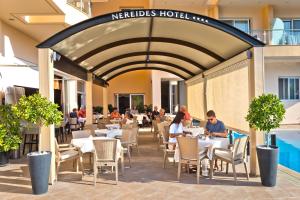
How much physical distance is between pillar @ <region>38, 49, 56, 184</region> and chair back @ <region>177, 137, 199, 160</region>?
9.05 feet

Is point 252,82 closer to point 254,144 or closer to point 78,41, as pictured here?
point 254,144

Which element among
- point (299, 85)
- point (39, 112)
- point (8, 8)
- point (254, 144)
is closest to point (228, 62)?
point (254, 144)

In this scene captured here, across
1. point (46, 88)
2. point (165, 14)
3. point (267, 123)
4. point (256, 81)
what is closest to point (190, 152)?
point (267, 123)

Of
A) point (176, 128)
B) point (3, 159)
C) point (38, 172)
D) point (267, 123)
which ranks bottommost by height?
point (3, 159)

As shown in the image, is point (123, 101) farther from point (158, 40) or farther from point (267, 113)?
point (267, 113)

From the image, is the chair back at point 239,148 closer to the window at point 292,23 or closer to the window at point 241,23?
the window at point 241,23

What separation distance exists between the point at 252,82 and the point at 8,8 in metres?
7.72

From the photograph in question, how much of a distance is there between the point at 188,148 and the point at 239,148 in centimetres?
110

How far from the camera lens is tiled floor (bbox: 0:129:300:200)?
566cm

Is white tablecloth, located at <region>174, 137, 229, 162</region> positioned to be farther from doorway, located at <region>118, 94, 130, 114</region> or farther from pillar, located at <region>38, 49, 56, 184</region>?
doorway, located at <region>118, 94, 130, 114</region>

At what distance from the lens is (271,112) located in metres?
6.26

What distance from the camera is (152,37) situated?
9.76 m

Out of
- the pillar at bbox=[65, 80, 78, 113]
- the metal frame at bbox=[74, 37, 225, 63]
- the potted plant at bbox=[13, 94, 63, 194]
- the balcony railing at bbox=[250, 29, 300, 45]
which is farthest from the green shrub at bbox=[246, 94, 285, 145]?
the pillar at bbox=[65, 80, 78, 113]

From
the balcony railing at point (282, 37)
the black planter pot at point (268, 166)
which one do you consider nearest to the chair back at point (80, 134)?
the black planter pot at point (268, 166)
